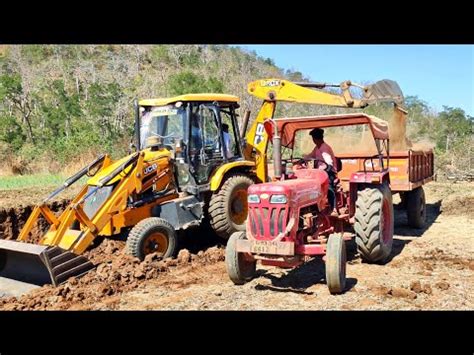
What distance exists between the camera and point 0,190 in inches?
449

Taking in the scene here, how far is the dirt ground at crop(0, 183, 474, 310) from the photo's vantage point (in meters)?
5.30

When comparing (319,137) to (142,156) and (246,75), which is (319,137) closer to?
(142,156)

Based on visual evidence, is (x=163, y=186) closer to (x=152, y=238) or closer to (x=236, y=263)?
(x=152, y=238)

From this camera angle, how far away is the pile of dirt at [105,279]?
5.48 metres

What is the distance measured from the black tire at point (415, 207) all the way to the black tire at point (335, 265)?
427 cm

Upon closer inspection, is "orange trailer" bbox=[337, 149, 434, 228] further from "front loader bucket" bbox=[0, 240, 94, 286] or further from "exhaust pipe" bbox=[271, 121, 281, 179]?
"front loader bucket" bbox=[0, 240, 94, 286]

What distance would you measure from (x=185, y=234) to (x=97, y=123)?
15890 millimetres

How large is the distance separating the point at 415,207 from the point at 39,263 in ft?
22.6

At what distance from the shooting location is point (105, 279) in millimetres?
6016

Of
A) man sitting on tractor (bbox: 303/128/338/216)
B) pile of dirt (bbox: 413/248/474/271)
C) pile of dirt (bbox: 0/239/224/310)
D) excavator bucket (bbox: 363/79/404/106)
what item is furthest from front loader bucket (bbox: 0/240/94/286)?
excavator bucket (bbox: 363/79/404/106)

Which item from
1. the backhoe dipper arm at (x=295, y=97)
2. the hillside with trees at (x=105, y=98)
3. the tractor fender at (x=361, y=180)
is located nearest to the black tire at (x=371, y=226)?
the tractor fender at (x=361, y=180)

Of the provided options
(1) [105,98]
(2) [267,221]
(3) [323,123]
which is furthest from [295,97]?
(1) [105,98]

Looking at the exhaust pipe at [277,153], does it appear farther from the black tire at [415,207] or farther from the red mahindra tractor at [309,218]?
the black tire at [415,207]
